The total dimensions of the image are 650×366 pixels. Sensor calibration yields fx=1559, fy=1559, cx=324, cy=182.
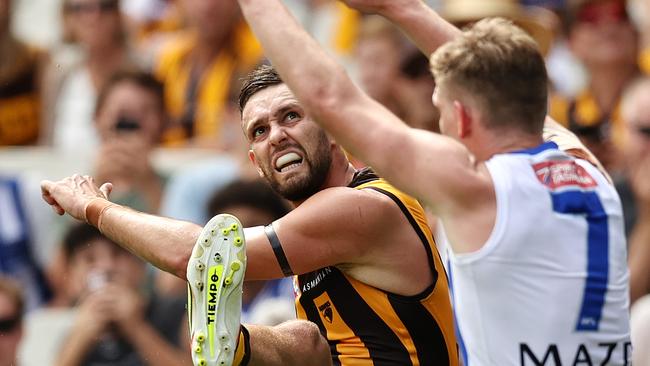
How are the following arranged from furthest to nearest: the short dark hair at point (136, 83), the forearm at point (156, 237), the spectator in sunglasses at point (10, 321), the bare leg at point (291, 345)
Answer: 1. the short dark hair at point (136, 83)
2. the spectator in sunglasses at point (10, 321)
3. the bare leg at point (291, 345)
4. the forearm at point (156, 237)

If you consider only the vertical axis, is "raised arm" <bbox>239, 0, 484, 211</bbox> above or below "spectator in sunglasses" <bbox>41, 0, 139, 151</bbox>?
above

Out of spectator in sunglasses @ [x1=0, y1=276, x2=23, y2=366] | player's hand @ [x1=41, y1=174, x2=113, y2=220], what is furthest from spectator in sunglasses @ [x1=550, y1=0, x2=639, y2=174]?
player's hand @ [x1=41, y1=174, x2=113, y2=220]

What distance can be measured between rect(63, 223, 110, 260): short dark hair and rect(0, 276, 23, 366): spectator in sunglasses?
3.26ft

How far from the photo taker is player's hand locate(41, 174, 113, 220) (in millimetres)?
6723

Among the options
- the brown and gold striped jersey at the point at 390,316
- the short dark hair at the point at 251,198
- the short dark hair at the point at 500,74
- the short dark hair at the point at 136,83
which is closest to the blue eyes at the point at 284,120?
the brown and gold striped jersey at the point at 390,316

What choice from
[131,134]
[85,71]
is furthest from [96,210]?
[85,71]

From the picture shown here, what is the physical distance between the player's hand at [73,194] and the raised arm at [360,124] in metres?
1.35

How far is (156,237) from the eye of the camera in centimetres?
652

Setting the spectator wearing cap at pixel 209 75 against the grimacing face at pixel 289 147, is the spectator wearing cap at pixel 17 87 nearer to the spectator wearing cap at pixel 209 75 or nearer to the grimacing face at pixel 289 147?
the spectator wearing cap at pixel 209 75

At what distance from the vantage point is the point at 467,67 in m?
5.73

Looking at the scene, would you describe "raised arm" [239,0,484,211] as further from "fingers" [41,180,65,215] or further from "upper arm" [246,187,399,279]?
"fingers" [41,180,65,215]

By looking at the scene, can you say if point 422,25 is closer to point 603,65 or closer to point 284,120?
point 284,120

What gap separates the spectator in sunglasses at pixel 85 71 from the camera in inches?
516

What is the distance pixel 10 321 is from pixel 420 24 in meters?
4.55
